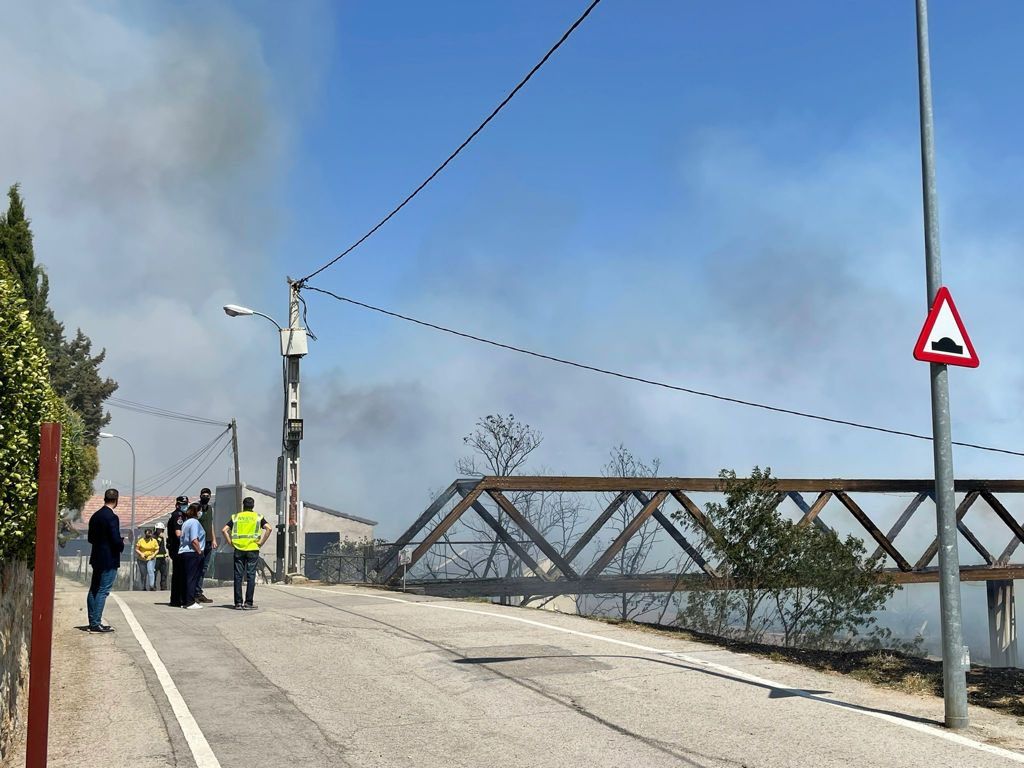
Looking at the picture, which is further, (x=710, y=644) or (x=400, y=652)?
(x=710, y=644)

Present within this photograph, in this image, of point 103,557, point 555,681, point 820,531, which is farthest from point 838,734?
point 103,557

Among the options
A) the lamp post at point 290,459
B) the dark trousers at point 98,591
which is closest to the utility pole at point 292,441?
the lamp post at point 290,459

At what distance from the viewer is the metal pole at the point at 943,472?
25.9ft

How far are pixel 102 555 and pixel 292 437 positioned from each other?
45.7 ft

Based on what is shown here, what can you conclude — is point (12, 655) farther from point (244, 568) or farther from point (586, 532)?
point (586, 532)

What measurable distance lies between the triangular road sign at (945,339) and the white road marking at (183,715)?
6.32m

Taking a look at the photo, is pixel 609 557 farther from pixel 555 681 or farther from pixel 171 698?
pixel 171 698

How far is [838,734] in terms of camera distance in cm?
747

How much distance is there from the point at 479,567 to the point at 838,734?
1544 centimetres

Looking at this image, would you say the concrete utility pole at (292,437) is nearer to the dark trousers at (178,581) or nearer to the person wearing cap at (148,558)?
the person wearing cap at (148,558)

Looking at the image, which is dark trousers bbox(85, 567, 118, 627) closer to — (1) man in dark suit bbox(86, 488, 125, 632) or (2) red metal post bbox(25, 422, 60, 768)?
(1) man in dark suit bbox(86, 488, 125, 632)

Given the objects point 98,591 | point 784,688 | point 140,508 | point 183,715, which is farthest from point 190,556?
point 140,508

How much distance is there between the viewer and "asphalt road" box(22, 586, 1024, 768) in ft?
22.8

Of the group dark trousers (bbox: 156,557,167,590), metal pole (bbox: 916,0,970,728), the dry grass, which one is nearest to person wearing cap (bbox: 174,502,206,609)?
the dry grass
